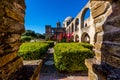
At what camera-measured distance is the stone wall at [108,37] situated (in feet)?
6.18

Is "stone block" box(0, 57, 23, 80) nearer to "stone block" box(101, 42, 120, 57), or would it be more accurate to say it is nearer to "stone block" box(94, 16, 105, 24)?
"stone block" box(101, 42, 120, 57)

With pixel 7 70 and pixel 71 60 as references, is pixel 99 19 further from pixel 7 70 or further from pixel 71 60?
pixel 71 60

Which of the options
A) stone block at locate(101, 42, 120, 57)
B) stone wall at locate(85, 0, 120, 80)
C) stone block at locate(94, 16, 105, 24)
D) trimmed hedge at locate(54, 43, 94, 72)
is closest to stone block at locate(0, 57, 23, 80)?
stone wall at locate(85, 0, 120, 80)

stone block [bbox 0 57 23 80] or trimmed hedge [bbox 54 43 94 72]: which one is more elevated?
stone block [bbox 0 57 23 80]

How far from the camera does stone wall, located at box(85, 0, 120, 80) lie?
188cm

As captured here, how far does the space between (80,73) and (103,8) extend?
204 inches

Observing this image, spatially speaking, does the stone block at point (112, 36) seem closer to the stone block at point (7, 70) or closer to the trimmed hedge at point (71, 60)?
the stone block at point (7, 70)

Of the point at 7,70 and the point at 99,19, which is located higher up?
the point at 99,19

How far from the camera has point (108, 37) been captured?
2.17 metres

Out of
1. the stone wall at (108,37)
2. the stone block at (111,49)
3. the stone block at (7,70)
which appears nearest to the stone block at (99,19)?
the stone wall at (108,37)

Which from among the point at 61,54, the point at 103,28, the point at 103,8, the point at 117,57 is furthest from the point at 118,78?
the point at 61,54

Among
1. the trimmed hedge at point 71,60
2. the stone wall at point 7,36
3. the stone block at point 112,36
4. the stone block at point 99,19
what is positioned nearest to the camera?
the stone wall at point 7,36

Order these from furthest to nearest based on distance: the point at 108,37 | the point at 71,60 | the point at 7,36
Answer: the point at 71,60 < the point at 108,37 < the point at 7,36

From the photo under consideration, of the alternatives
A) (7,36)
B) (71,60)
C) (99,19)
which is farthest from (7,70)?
(71,60)
